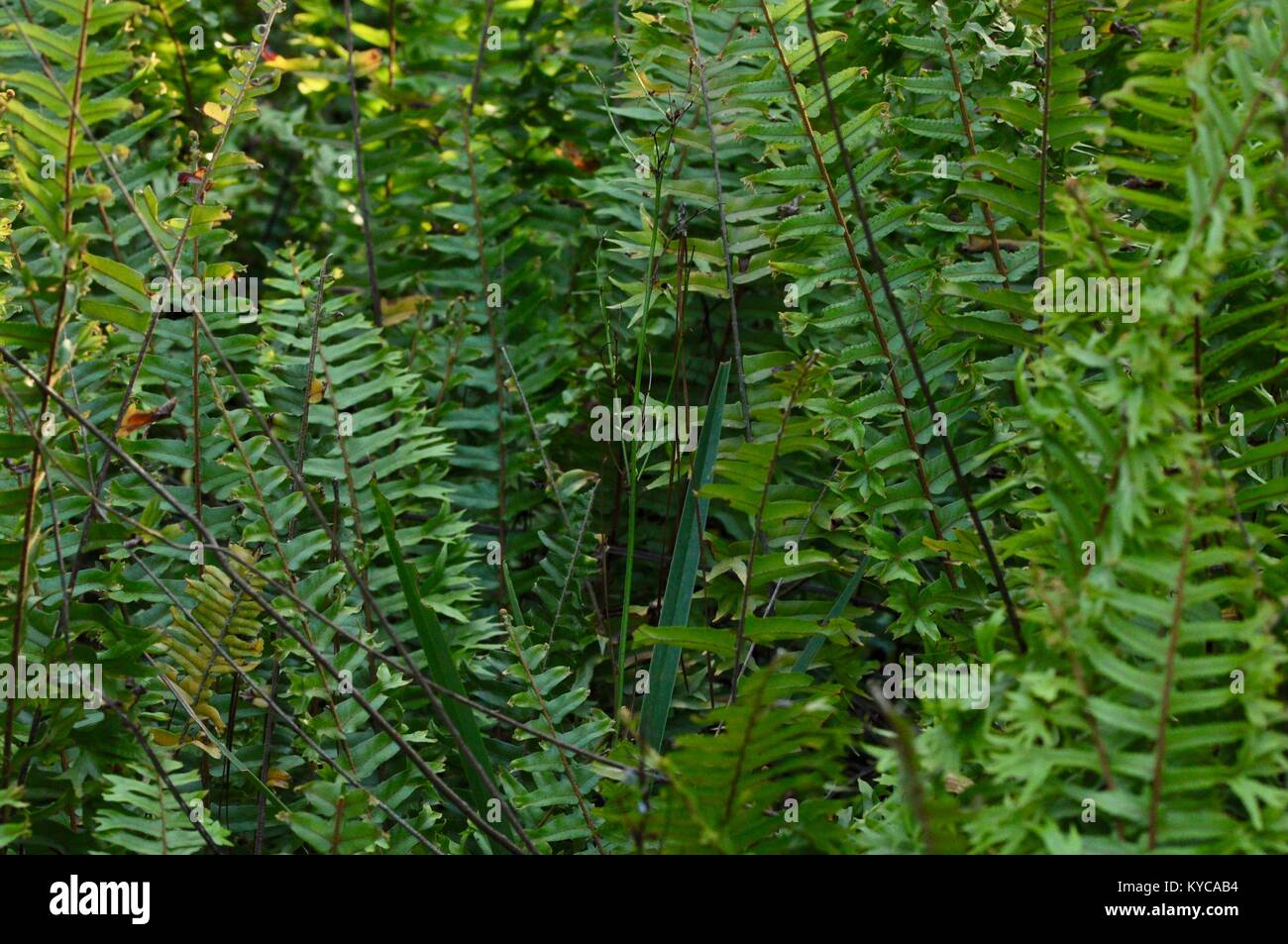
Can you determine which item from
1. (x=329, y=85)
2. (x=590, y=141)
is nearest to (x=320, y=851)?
(x=590, y=141)

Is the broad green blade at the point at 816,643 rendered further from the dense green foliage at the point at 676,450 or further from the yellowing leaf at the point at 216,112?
the yellowing leaf at the point at 216,112

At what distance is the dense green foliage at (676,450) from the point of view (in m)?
1.18

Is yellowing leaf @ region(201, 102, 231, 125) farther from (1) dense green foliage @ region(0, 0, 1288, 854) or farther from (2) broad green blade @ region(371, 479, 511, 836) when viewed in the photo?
(2) broad green blade @ region(371, 479, 511, 836)

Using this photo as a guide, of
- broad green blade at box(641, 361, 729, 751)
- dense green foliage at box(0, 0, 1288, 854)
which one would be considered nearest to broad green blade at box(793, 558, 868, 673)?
dense green foliage at box(0, 0, 1288, 854)

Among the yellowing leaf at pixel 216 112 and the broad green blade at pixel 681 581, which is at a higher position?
the yellowing leaf at pixel 216 112

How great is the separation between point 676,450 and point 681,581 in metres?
0.41

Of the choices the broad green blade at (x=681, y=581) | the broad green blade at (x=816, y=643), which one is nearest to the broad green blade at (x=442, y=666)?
the broad green blade at (x=681, y=581)

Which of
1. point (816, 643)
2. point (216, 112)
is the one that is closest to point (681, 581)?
point (816, 643)

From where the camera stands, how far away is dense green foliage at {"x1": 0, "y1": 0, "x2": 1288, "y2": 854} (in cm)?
118

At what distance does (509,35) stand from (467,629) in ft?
5.45

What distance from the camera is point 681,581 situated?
1.63 metres

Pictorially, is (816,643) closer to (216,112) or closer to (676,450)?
(676,450)

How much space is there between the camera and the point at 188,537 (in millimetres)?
1933
